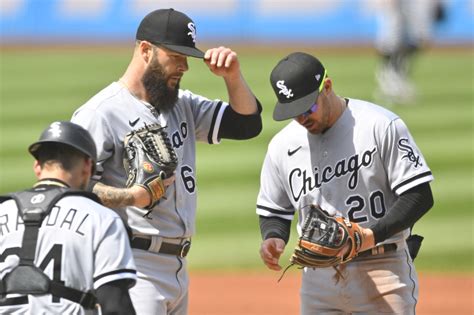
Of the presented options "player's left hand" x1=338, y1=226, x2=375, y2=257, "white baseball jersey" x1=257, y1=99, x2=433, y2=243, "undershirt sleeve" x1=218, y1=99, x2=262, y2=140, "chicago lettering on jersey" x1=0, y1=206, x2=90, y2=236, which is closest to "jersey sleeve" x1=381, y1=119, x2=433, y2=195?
"white baseball jersey" x1=257, y1=99, x2=433, y2=243

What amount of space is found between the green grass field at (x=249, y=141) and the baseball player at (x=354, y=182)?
207 inches

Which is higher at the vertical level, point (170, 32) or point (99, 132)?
point (170, 32)

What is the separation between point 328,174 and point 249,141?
9.42 meters

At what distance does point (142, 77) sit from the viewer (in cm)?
483

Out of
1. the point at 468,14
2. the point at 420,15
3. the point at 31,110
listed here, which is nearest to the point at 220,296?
the point at 31,110

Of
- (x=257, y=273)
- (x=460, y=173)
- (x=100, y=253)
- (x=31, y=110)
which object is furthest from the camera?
(x=31, y=110)

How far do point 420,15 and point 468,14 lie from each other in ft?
21.5

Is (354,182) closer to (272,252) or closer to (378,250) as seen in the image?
(378,250)

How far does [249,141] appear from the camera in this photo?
14.1m

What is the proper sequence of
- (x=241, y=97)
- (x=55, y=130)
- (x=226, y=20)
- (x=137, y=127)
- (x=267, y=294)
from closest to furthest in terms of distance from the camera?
(x=55, y=130) < (x=137, y=127) < (x=241, y=97) < (x=267, y=294) < (x=226, y=20)

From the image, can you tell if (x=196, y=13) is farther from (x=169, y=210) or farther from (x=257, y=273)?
(x=169, y=210)

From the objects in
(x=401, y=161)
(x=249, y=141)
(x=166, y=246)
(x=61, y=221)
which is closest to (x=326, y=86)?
(x=401, y=161)

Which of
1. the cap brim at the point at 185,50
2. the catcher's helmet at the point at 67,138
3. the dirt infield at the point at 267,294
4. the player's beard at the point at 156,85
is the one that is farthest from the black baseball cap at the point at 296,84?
the dirt infield at the point at 267,294

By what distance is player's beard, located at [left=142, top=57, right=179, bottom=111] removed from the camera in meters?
4.79
